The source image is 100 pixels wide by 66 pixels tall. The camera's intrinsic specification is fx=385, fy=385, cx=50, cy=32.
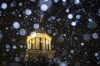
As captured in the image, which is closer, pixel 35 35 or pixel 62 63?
pixel 35 35

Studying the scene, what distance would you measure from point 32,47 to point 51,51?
4.01 ft

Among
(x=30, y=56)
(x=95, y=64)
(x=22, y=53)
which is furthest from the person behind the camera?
(x=95, y=64)

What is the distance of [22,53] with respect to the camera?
2641cm

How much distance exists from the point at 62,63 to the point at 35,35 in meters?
5.19

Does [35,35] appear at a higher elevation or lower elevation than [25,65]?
higher

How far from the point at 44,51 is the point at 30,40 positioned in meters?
1.51

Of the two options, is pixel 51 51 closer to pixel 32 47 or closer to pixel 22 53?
pixel 32 47

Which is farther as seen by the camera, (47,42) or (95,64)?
(95,64)

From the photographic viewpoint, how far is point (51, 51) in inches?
954

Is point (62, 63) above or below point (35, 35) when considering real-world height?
below

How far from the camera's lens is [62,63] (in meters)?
28.7

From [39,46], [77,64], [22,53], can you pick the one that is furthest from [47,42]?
[77,64]

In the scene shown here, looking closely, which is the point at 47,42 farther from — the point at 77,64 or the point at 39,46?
the point at 77,64

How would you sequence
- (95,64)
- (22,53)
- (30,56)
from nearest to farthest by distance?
1. (30,56)
2. (22,53)
3. (95,64)
